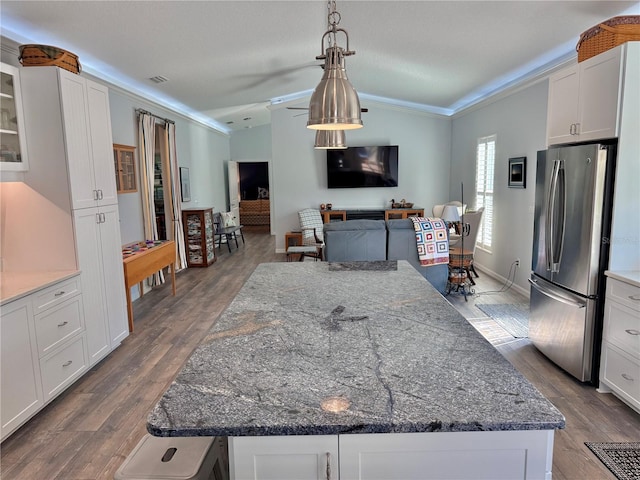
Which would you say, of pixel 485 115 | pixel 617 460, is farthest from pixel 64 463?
pixel 485 115

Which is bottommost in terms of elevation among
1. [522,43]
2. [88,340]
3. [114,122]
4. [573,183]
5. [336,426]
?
[88,340]

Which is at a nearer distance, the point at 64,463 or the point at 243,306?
the point at 243,306

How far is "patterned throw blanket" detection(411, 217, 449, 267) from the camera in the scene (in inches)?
191

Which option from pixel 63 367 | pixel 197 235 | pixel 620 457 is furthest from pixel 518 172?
pixel 63 367

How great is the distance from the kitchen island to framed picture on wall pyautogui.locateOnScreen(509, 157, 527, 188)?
164 inches

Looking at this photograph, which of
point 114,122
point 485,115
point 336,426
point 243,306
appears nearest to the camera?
point 336,426

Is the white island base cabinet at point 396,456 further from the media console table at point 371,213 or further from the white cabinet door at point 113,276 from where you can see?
the media console table at point 371,213

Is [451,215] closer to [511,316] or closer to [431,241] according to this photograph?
[431,241]

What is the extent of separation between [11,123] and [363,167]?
20.2ft

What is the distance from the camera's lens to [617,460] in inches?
86.4

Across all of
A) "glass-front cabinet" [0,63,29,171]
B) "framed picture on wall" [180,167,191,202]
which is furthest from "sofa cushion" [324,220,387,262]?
"framed picture on wall" [180,167,191,202]

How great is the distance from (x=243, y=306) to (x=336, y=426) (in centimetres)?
105

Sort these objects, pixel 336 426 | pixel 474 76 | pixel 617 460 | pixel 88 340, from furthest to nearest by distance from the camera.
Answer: pixel 474 76 → pixel 88 340 → pixel 617 460 → pixel 336 426

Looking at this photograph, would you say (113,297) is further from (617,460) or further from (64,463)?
(617,460)
